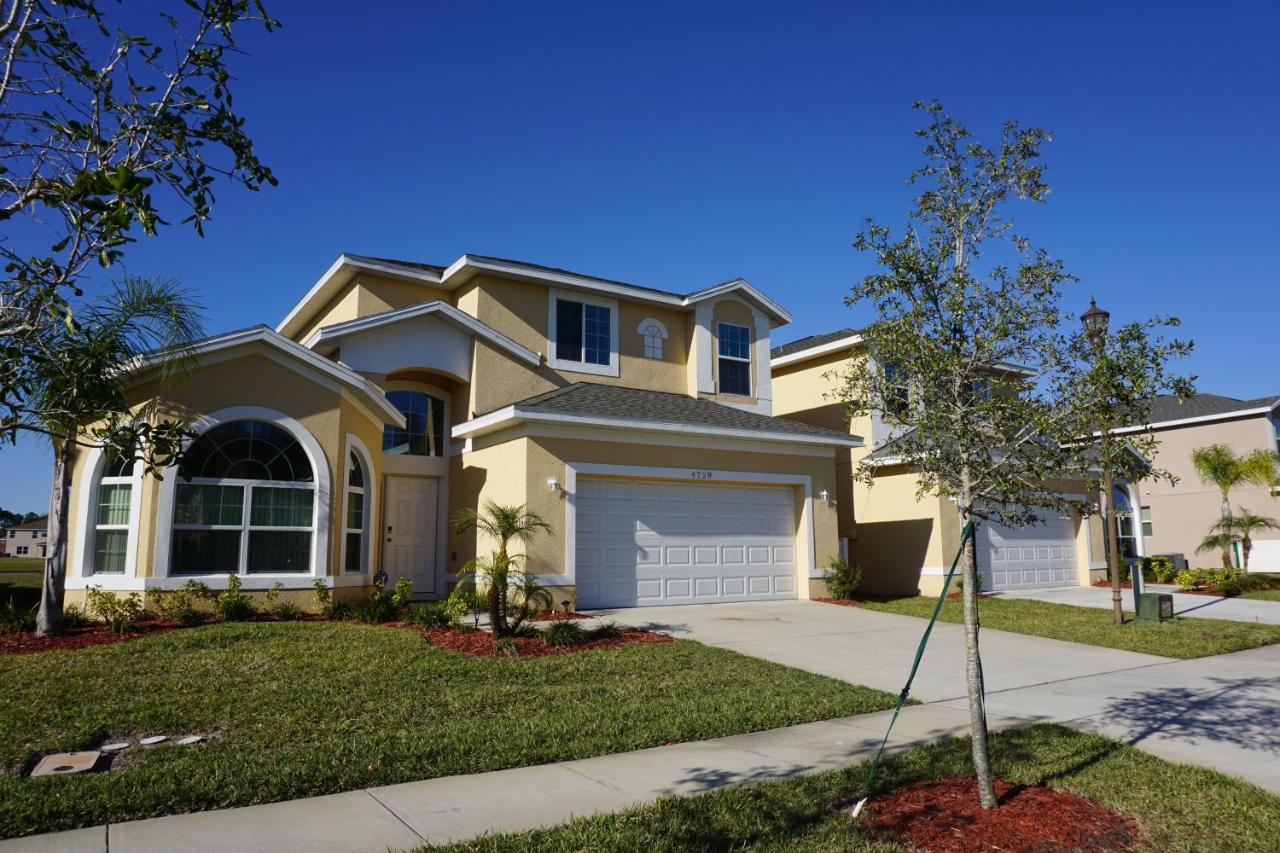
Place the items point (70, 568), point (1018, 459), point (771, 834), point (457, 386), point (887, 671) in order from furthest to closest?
point (457, 386) < point (70, 568) < point (887, 671) < point (1018, 459) < point (771, 834)

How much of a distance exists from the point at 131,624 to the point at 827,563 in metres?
12.5

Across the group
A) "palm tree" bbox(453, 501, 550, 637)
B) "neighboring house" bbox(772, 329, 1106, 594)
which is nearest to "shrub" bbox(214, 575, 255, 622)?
"palm tree" bbox(453, 501, 550, 637)

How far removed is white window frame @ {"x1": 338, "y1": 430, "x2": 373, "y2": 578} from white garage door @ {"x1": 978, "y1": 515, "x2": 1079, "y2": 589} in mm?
13247

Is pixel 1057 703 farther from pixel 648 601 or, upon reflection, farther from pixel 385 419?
pixel 385 419

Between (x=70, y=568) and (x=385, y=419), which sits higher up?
(x=385, y=419)

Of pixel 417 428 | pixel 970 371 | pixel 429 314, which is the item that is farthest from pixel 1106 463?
pixel 417 428

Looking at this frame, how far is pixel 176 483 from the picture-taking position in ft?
39.9

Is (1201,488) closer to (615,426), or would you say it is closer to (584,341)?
(584,341)

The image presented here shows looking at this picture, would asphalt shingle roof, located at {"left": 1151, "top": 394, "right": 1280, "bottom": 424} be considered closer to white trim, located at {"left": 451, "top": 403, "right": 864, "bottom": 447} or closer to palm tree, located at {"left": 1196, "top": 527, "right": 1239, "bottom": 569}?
palm tree, located at {"left": 1196, "top": 527, "right": 1239, "bottom": 569}

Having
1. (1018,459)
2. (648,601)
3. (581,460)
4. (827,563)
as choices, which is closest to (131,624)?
(581,460)

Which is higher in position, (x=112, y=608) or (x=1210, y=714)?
(x=112, y=608)

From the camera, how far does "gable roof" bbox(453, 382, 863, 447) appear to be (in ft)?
49.1

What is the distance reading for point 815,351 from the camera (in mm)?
A: 22406

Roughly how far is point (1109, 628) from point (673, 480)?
25.6 feet
